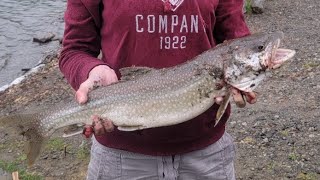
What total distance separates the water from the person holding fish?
9.71 m

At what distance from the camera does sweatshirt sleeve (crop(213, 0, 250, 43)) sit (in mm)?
3180

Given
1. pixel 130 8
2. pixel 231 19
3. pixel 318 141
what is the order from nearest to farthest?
pixel 130 8, pixel 231 19, pixel 318 141

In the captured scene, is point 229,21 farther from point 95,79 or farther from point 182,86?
point 95,79

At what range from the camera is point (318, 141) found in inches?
241

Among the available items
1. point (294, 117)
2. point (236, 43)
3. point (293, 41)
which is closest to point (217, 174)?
point (236, 43)

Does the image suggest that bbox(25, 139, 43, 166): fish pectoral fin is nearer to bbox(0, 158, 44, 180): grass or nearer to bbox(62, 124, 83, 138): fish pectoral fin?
bbox(62, 124, 83, 138): fish pectoral fin

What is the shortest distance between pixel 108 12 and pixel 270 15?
399 inches

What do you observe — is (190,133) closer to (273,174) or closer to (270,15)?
(273,174)

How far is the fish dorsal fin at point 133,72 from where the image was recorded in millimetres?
2988

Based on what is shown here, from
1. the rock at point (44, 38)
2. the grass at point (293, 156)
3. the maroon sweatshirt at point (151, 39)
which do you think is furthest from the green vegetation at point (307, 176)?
the rock at point (44, 38)

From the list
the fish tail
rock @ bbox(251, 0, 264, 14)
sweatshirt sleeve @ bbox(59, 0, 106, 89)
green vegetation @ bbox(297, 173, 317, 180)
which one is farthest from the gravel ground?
sweatshirt sleeve @ bbox(59, 0, 106, 89)

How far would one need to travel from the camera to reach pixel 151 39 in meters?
3.00

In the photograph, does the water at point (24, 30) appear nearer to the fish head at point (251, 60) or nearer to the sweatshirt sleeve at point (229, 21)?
the sweatshirt sleeve at point (229, 21)

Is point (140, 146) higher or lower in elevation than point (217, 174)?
higher
